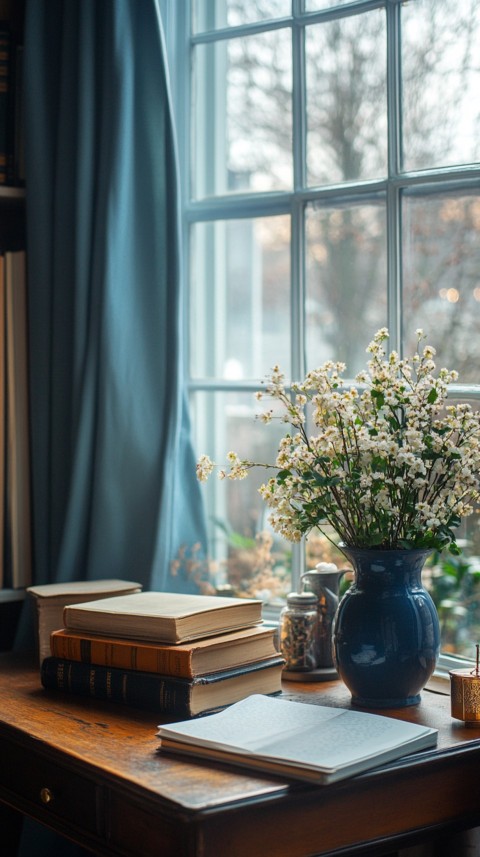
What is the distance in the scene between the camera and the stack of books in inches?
60.3

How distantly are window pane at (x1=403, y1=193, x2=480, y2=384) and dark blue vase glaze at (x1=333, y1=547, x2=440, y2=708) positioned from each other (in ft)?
1.63

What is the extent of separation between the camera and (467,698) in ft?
4.83

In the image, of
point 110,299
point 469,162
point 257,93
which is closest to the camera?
point 469,162

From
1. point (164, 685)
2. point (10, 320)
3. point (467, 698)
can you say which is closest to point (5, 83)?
point (10, 320)

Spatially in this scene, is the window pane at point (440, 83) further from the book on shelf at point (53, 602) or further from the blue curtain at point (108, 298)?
the book on shelf at point (53, 602)

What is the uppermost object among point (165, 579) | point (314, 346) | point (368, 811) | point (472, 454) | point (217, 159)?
point (217, 159)

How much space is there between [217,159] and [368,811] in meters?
1.49

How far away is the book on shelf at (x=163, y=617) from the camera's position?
5.16 feet

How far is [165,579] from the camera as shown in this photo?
209 centimetres

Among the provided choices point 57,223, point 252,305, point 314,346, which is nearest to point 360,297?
point 314,346

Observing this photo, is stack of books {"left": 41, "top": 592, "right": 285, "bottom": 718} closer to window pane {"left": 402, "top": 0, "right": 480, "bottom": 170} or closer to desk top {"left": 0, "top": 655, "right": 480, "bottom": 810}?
desk top {"left": 0, "top": 655, "right": 480, "bottom": 810}

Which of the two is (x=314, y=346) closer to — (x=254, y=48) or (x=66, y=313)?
(x=66, y=313)

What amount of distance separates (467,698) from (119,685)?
1.72 ft

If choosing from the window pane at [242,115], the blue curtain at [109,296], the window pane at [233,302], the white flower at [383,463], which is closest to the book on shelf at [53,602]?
the blue curtain at [109,296]
